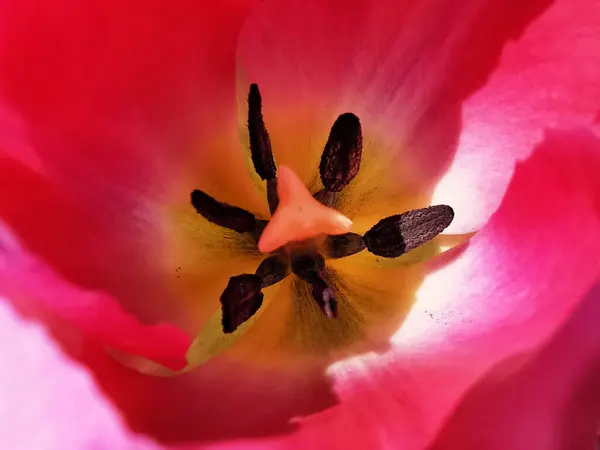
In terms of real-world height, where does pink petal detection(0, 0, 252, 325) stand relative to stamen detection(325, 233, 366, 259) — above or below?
above

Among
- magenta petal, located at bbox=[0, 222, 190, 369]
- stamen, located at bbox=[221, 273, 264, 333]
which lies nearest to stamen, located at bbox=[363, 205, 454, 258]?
stamen, located at bbox=[221, 273, 264, 333]

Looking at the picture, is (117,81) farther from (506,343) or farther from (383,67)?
(506,343)

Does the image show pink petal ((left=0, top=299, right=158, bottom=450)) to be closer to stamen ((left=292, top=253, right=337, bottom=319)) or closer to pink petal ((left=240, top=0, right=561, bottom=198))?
stamen ((left=292, top=253, right=337, bottom=319))

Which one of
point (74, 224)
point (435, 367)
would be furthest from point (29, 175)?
point (435, 367)

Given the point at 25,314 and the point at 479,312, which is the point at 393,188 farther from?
the point at 25,314

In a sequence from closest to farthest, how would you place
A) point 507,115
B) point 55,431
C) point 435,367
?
point 55,431, point 435,367, point 507,115

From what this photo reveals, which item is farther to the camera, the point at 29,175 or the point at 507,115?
the point at 507,115

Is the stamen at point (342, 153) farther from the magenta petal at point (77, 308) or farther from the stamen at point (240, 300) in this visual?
the magenta petal at point (77, 308)

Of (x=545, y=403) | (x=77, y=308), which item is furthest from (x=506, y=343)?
(x=77, y=308)
